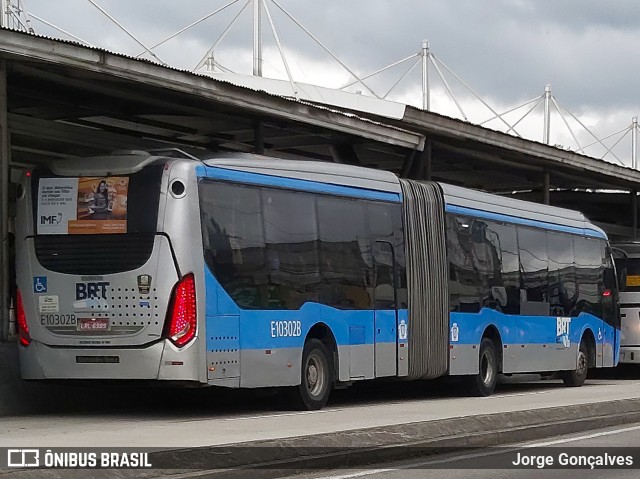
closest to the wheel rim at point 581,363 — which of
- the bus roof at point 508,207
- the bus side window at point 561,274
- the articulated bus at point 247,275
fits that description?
the bus side window at point 561,274

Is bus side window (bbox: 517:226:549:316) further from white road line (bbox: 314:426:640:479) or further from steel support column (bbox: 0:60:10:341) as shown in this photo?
steel support column (bbox: 0:60:10:341)

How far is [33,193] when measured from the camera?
57.7ft

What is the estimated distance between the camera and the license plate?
55.9 ft

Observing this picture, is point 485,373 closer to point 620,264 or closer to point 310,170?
point 310,170

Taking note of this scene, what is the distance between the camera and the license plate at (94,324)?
1703 cm

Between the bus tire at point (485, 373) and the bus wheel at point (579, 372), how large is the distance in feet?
13.2

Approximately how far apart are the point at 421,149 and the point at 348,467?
13.8m

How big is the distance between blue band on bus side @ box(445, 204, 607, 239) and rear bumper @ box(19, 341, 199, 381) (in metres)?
7.44

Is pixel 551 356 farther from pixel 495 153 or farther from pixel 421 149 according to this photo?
pixel 495 153

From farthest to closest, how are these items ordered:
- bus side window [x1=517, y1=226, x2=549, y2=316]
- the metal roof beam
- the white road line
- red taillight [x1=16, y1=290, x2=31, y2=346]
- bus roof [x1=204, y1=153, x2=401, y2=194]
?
bus side window [x1=517, y1=226, x2=549, y2=316], bus roof [x1=204, y1=153, x2=401, y2=194], red taillight [x1=16, y1=290, x2=31, y2=346], the metal roof beam, the white road line

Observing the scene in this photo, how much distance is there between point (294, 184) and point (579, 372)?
36.8 ft

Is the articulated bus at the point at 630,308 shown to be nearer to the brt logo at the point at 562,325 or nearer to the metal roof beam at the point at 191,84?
the brt logo at the point at 562,325

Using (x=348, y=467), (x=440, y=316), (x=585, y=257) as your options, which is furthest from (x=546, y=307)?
(x=348, y=467)

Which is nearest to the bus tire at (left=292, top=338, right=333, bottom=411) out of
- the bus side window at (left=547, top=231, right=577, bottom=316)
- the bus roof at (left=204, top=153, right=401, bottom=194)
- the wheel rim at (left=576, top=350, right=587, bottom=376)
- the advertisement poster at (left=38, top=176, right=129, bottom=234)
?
the bus roof at (left=204, top=153, right=401, bottom=194)
